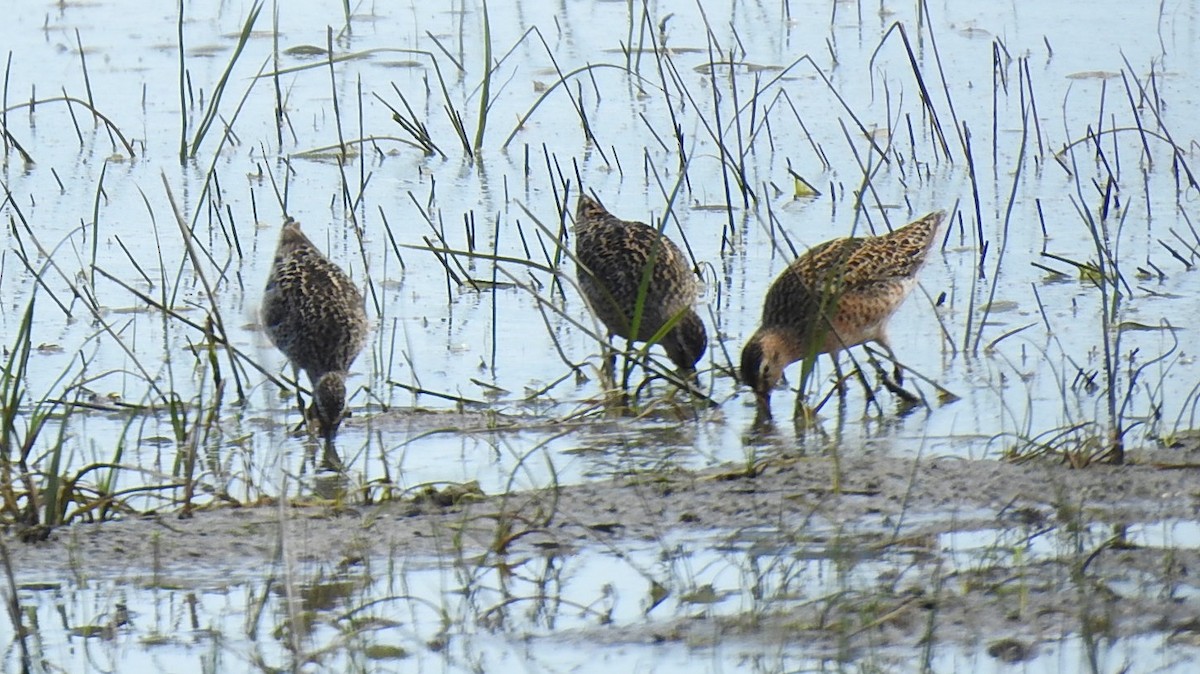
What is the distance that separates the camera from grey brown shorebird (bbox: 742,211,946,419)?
8.02m

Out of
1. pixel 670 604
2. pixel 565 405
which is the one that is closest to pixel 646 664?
pixel 670 604

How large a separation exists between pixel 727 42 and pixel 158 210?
4.85m

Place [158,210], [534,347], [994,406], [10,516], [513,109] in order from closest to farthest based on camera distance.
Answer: [10,516]
[994,406]
[534,347]
[158,210]
[513,109]

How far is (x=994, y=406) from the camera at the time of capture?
7.86 m

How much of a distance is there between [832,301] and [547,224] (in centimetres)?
308

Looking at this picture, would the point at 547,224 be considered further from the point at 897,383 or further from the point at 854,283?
the point at 897,383

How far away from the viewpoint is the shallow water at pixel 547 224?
722 cm

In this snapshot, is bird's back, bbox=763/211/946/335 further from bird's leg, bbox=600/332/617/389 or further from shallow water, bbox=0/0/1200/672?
bird's leg, bbox=600/332/617/389

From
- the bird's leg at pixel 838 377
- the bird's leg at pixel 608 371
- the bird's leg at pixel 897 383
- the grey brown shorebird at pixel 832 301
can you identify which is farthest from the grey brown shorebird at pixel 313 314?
the bird's leg at pixel 897 383

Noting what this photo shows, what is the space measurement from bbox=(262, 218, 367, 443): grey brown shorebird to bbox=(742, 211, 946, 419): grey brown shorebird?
165 cm

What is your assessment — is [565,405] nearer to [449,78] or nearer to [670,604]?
[670,604]

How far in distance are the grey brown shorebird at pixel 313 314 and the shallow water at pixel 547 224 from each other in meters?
0.15

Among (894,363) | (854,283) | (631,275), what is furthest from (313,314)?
(894,363)

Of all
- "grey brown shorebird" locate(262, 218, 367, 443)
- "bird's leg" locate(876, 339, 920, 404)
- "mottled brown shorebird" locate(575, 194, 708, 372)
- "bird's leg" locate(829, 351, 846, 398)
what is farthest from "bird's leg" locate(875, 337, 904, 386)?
"grey brown shorebird" locate(262, 218, 367, 443)
